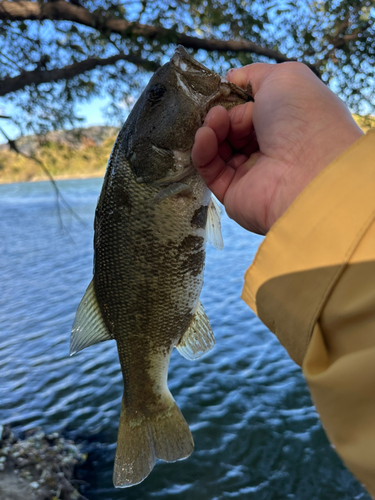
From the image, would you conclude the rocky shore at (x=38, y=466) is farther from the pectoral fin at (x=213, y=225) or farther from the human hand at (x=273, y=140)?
the human hand at (x=273, y=140)

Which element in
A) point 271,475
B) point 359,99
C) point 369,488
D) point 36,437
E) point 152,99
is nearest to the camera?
point 369,488

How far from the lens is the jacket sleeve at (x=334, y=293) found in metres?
0.98

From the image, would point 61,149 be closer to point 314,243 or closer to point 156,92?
point 156,92

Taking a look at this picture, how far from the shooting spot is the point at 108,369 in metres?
5.80

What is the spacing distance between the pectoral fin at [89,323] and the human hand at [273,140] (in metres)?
0.88

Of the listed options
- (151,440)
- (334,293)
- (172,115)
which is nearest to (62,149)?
(172,115)

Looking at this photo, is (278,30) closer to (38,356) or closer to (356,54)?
(356,54)

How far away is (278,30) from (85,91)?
3523 mm

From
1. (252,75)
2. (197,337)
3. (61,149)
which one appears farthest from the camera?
(61,149)

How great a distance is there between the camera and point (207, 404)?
489 centimetres

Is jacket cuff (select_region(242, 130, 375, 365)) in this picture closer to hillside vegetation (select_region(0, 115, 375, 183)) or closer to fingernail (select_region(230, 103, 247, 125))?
fingernail (select_region(230, 103, 247, 125))

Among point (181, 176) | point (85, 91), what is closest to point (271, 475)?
point (181, 176)

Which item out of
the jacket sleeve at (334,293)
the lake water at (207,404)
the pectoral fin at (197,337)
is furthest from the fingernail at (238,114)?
the lake water at (207,404)

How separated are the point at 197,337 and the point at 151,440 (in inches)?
24.2
